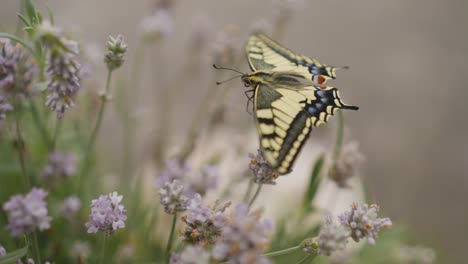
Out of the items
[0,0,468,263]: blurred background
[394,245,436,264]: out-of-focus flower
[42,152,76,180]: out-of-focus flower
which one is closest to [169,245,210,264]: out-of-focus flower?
[42,152,76,180]: out-of-focus flower

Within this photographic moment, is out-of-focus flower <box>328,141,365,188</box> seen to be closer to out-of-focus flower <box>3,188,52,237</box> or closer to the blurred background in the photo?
out-of-focus flower <box>3,188,52,237</box>

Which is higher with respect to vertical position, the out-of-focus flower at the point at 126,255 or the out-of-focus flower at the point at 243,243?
the out-of-focus flower at the point at 126,255

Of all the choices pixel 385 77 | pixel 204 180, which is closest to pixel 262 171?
pixel 204 180

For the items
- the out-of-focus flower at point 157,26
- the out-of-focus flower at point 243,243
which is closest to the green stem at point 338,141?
the out-of-focus flower at point 243,243

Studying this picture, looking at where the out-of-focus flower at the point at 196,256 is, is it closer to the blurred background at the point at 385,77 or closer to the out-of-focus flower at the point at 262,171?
the out-of-focus flower at the point at 262,171

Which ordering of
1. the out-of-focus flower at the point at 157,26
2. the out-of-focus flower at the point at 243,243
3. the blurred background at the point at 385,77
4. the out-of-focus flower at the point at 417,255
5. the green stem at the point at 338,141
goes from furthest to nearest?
the blurred background at the point at 385,77, the out-of-focus flower at the point at 157,26, the out-of-focus flower at the point at 417,255, the green stem at the point at 338,141, the out-of-focus flower at the point at 243,243

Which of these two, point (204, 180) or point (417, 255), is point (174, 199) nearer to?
point (204, 180)

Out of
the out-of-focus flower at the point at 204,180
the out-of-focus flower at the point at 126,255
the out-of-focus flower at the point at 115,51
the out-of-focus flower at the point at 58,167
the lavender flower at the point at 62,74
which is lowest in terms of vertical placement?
the out-of-focus flower at the point at 126,255
